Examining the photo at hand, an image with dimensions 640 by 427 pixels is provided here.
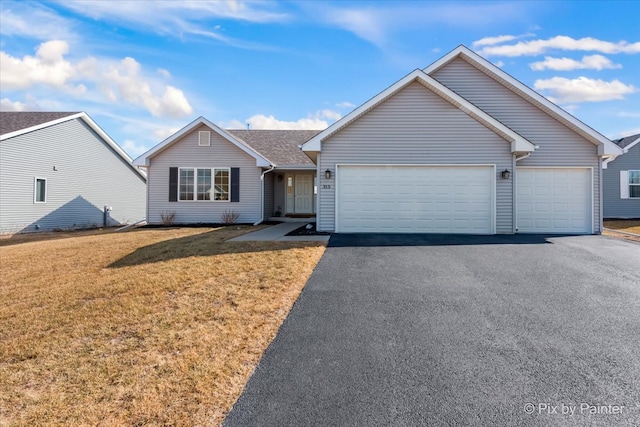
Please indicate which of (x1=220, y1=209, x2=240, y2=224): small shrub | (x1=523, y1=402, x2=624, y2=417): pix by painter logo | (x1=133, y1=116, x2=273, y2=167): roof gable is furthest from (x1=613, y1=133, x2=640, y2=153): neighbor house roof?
(x1=523, y1=402, x2=624, y2=417): pix by painter logo

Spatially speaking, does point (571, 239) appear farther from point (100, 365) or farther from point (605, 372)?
point (100, 365)

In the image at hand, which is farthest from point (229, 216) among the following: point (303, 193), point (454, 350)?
point (454, 350)

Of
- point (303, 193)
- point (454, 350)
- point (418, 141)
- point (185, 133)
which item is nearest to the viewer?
point (454, 350)

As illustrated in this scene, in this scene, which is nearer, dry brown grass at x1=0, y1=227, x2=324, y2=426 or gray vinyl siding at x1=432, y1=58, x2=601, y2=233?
dry brown grass at x1=0, y1=227, x2=324, y2=426

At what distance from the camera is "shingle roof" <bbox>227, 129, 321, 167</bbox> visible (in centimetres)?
1792

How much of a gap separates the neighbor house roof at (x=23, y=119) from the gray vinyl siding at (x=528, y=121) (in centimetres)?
1863

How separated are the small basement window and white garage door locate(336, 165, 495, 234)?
1521 cm

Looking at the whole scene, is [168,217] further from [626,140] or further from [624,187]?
[626,140]

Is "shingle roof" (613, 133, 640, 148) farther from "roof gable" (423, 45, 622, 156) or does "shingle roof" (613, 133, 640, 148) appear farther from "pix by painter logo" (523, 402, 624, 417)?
"pix by painter logo" (523, 402, 624, 417)

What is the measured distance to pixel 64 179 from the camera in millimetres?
17469

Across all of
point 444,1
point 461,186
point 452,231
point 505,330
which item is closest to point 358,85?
point 444,1

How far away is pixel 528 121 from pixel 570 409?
40.1ft

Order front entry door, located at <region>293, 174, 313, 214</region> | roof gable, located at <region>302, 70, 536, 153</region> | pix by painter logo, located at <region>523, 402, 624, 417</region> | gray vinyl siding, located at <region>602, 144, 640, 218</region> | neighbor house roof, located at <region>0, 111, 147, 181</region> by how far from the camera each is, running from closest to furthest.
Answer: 1. pix by painter logo, located at <region>523, 402, 624, 417</region>
2. roof gable, located at <region>302, 70, 536, 153</region>
3. neighbor house roof, located at <region>0, 111, 147, 181</region>
4. front entry door, located at <region>293, 174, 313, 214</region>
5. gray vinyl siding, located at <region>602, 144, 640, 218</region>

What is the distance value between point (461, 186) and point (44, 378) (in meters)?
11.0
